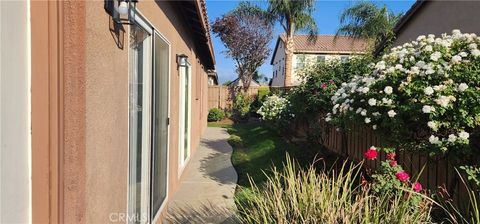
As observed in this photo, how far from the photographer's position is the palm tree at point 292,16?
2164cm

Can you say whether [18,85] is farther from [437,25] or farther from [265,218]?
[437,25]

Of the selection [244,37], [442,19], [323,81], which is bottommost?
[323,81]

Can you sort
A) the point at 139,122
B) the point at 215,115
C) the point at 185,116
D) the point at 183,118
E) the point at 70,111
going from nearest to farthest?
1. the point at 70,111
2. the point at 139,122
3. the point at 183,118
4. the point at 185,116
5. the point at 215,115

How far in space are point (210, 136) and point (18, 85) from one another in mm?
12262

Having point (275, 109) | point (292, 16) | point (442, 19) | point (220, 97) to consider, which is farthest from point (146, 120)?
point (292, 16)

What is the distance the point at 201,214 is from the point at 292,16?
18.6 metres

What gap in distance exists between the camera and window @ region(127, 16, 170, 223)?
3537 mm

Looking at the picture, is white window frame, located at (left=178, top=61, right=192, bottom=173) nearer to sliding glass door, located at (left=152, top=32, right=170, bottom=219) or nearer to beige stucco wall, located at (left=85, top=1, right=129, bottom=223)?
sliding glass door, located at (left=152, top=32, right=170, bottom=219)

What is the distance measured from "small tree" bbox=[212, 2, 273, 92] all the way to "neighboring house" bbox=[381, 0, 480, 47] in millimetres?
14643

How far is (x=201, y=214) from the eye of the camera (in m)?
5.14

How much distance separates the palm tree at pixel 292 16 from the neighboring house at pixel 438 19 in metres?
9.14

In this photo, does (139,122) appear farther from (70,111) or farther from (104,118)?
(70,111)

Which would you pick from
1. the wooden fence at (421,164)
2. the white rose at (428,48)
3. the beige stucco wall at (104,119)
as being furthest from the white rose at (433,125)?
the beige stucco wall at (104,119)

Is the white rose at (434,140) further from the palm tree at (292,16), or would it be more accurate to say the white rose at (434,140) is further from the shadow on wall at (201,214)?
the palm tree at (292,16)
